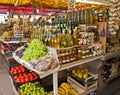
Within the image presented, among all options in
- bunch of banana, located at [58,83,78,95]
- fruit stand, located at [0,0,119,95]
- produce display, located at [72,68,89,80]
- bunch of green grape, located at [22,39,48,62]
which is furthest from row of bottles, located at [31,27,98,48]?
bunch of banana, located at [58,83,78,95]

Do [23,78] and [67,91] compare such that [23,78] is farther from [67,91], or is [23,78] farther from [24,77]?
[67,91]

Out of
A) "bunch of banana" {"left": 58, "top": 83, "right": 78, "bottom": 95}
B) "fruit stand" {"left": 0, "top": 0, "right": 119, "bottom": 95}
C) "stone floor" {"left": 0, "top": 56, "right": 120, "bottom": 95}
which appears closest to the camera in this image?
"fruit stand" {"left": 0, "top": 0, "right": 119, "bottom": 95}

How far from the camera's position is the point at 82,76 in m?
2.53

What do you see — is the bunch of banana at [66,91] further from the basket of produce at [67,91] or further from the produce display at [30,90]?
the produce display at [30,90]

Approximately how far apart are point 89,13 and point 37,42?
1.08 metres

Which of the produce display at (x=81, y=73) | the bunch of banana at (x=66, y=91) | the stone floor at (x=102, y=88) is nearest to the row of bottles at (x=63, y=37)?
the produce display at (x=81, y=73)

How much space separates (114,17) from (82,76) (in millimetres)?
1358

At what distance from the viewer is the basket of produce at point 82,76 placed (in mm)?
2399

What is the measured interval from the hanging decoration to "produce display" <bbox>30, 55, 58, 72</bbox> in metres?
1.29

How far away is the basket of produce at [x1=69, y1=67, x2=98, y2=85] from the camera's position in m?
2.40

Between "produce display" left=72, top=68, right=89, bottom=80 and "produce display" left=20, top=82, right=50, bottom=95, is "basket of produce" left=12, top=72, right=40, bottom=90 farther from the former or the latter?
"produce display" left=72, top=68, right=89, bottom=80

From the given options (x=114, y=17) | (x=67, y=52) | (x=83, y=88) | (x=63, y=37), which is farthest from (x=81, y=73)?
(x=114, y=17)

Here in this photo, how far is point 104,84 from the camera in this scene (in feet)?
9.05

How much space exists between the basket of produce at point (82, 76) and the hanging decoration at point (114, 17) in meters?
0.93
